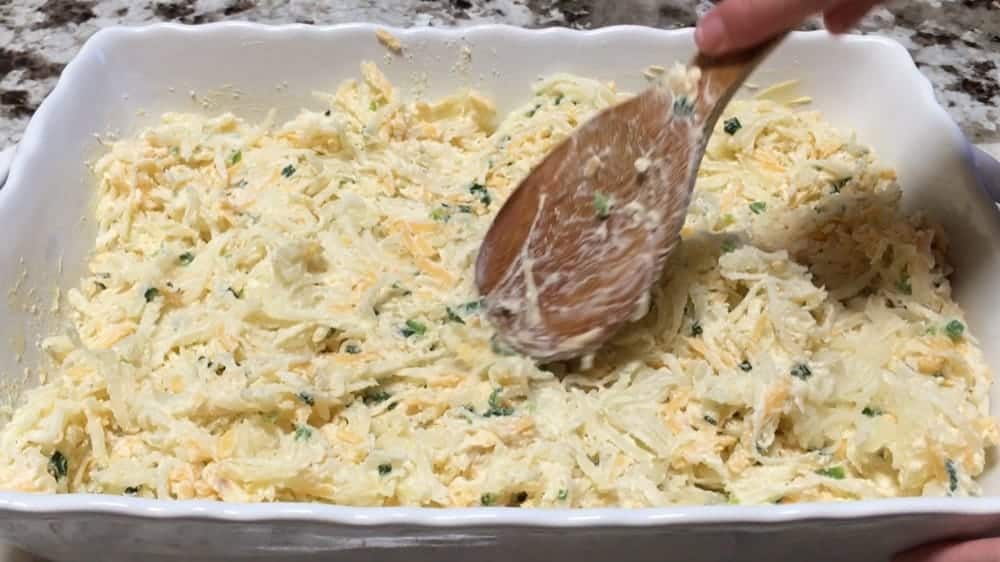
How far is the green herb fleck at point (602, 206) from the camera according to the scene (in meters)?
1.70

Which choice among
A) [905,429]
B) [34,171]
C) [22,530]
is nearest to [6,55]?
[34,171]

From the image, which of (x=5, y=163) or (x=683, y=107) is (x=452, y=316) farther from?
(x=5, y=163)

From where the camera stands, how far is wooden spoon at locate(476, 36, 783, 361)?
1.63 m

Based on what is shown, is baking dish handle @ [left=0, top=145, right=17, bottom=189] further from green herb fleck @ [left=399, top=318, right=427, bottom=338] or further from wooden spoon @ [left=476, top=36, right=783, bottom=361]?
wooden spoon @ [left=476, top=36, right=783, bottom=361]

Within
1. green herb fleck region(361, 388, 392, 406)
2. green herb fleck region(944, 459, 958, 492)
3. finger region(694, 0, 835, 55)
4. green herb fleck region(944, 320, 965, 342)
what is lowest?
green herb fleck region(361, 388, 392, 406)

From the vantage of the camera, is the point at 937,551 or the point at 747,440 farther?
the point at 747,440

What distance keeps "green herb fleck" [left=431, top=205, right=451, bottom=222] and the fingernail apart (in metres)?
0.67

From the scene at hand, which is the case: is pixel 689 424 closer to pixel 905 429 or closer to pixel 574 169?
pixel 905 429

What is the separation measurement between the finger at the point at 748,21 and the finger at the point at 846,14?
286 millimetres

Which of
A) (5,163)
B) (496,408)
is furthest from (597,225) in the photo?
(5,163)

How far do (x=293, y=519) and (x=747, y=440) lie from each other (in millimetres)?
790

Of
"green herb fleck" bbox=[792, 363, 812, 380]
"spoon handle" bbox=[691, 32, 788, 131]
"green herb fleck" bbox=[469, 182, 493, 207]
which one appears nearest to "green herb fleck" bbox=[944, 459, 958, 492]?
"green herb fleck" bbox=[792, 363, 812, 380]

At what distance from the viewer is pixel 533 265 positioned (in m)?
1.71

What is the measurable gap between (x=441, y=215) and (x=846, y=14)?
0.90 metres
